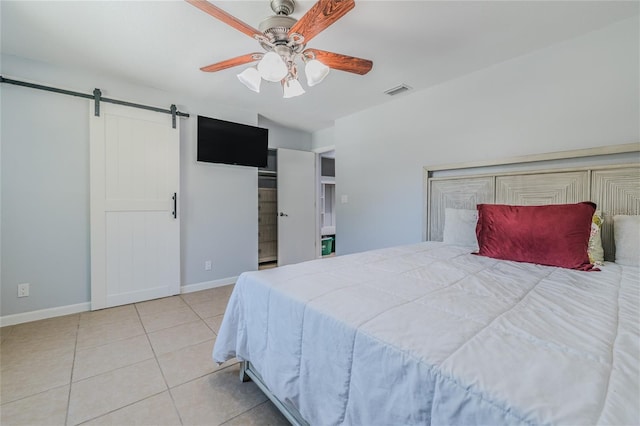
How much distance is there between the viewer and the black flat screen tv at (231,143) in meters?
3.34

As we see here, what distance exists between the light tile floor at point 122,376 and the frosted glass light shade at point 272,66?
1858mm

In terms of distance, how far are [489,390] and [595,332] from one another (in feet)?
1.69

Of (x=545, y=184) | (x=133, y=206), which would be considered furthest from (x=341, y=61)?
(x=133, y=206)

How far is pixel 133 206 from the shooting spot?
2.91m

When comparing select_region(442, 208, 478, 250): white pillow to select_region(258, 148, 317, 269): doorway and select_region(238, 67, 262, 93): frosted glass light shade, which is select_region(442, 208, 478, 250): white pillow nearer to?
select_region(238, 67, 262, 93): frosted glass light shade

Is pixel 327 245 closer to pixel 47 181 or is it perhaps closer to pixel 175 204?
pixel 175 204

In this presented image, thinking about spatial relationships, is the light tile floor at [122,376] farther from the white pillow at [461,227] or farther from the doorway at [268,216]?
the doorway at [268,216]

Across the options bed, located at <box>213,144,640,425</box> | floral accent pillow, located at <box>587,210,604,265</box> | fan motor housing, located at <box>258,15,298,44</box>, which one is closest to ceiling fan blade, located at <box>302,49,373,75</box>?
fan motor housing, located at <box>258,15,298,44</box>

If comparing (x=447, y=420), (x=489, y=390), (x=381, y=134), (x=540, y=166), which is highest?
(x=381, y=134)

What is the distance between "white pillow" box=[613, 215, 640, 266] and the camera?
64.5 inches

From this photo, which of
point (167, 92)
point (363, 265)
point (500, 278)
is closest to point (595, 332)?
point (500, 278)

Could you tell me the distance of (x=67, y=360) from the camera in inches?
72.1

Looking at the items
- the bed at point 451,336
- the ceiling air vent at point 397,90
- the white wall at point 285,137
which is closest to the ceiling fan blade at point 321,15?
the bed at point 451,336

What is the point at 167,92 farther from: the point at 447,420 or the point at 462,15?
the point at 447,420
